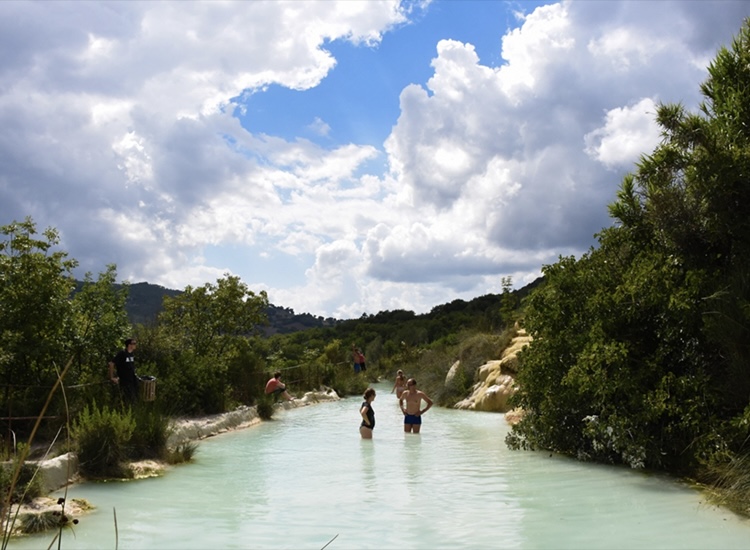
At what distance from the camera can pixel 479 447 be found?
13.6 metres

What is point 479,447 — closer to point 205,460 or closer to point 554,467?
point 554,467

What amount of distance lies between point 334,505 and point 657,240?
6739 millimetres

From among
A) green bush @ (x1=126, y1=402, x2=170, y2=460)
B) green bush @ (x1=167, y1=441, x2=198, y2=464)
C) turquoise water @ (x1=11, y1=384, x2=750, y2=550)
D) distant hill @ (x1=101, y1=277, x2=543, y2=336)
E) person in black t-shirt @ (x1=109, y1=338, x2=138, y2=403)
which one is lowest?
turquoise water @ (x1=11, y1=384, x2=750, y2=550)

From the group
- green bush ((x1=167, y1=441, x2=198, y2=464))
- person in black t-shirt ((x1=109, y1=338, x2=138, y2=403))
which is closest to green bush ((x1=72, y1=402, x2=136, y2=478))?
green bush ((x1=167, y1=441, x2=198, y2=464))

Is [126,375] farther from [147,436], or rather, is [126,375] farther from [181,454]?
[181,454]

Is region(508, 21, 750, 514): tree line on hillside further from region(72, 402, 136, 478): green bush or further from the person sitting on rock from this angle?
the person sitting on rock

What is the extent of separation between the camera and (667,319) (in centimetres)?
1009

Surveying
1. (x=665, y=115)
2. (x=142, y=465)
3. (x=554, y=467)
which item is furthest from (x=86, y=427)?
(x=665, y=115)

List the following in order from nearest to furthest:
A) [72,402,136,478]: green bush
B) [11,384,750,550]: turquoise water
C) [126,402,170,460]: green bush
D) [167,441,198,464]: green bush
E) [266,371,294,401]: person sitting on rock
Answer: [11,384,750,550]: turquoise water → [72,402,136,478]: green bush → [126,402,170,460]: green bush → [167,441,198,464]: green bush → [266,371,294,401]: person sitting on rock

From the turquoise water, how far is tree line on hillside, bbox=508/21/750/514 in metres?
0.64

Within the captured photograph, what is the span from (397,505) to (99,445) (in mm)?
4404

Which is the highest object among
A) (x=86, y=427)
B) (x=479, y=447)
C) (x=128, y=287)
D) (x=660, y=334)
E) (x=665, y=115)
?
(x=665, y=115)

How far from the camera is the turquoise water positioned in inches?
270

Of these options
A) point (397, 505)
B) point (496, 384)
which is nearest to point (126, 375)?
point (397, 505)
